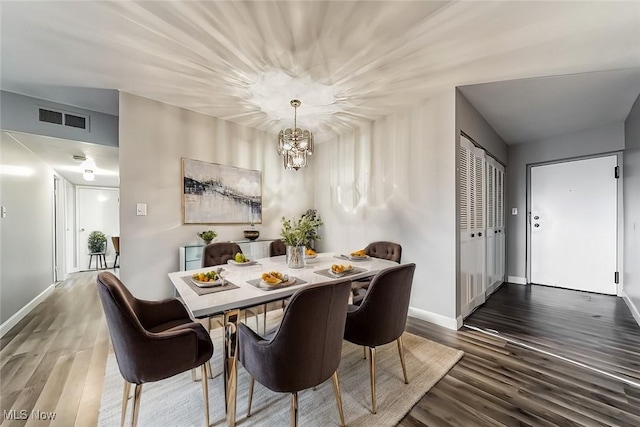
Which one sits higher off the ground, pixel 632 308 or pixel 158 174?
pixel 158 174

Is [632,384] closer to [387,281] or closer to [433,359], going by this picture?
[433,359]

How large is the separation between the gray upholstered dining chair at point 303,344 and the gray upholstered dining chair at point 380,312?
34 cm

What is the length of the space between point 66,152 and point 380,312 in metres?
4.58

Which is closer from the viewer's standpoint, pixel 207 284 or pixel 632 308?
pixel 207 284

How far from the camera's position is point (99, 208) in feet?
21.5

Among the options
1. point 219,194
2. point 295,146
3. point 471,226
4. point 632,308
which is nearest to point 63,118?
point 219,194

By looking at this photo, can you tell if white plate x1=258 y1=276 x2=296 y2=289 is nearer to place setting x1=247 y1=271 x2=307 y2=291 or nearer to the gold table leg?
place setting x1=247 y1=271 x2=307 y2=291

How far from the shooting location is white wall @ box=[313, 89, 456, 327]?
272 centimetres

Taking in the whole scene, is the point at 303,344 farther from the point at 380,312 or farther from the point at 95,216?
the point at 95,216

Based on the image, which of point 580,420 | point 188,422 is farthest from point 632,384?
point 188,422

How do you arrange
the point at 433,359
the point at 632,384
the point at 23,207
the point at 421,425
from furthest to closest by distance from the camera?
the point at 23,207 < the point at 433,359 < the point at 632,384 < the point at 421,425

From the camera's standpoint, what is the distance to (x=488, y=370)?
1.96 metres

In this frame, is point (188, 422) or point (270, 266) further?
point (270, 266)

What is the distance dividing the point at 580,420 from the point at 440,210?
1819 millimetres
